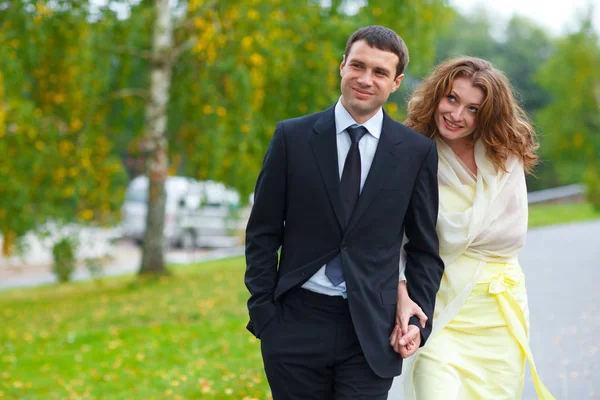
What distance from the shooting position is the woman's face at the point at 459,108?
3631 millimetres

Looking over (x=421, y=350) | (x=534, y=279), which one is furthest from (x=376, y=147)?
(x=534, y=279)

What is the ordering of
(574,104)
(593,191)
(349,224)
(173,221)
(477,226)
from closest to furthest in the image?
(349,224) → (477,226) → (173,221) → (593,191) → (574,104)

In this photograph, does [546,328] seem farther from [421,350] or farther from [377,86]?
[377,86]

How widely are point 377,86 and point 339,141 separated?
0.83ft

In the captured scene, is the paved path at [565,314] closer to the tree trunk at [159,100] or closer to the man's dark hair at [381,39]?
the man's dark hair at [381,39]

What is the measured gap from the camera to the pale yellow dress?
3650mm

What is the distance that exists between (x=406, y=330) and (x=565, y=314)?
21.0ft

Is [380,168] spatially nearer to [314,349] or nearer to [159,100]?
[314,349]

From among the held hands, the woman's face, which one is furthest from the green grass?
the held hands

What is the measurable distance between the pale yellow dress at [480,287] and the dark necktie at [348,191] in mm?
698

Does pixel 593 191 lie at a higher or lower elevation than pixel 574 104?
lower

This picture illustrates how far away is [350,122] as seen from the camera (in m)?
3.14

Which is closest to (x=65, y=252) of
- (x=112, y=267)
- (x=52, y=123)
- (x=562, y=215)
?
(x=52, y=123)

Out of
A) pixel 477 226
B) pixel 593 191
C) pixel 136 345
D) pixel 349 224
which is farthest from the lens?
pixel 593 191
